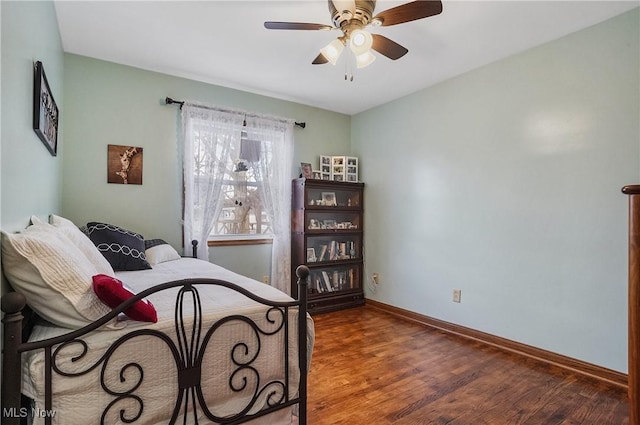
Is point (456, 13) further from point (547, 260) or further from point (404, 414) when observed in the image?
point (404, 414)

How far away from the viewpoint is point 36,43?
63.1 inches

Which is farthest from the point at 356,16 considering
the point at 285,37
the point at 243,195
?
the point at 243,195

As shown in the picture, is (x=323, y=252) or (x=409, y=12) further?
(x=323, y=252)

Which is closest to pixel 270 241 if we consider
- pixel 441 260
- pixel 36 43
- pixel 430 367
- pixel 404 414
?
pixel 441 260

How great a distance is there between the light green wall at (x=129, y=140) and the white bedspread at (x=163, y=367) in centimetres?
175

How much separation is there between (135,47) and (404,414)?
332cm

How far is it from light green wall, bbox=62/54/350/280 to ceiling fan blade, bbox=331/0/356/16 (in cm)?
207

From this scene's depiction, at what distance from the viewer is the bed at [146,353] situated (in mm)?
1000

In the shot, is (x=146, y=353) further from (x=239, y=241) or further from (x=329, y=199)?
(x=329, y=199)

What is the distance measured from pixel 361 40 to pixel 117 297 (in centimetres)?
182

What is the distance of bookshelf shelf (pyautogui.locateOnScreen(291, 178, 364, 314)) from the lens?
148 inches

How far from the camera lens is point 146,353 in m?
1.17

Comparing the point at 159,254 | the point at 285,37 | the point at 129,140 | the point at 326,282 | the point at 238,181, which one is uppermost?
the point at 285,37

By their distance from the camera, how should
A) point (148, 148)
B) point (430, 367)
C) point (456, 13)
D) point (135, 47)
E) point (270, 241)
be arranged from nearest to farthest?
point (456, 13), point (430, 367), point (135, 47), point (148, 148), point (270, 241)
